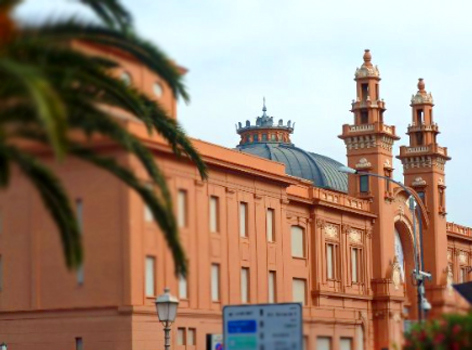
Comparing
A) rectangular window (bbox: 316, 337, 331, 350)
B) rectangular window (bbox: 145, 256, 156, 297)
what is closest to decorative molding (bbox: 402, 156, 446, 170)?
rectangular window (bbox: 145, 256, 156, 297)

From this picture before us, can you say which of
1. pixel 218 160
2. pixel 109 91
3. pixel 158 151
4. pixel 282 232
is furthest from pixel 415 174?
pixel 109 91

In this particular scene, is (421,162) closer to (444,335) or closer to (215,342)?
(215,342)

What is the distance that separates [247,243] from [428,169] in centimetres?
2964

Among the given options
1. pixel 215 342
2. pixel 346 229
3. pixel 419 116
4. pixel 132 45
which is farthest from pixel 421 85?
pixel 132 45

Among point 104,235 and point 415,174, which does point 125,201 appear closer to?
point 104,235

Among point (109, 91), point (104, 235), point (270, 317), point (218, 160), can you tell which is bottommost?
point (270, 317)

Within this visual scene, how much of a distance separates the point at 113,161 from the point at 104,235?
2721mm

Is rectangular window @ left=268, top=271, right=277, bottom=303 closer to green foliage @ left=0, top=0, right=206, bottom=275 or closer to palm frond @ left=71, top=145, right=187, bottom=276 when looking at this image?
green foliage @ left=0, top=0, right=206, bottom=275

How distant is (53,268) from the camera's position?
78.3 feet

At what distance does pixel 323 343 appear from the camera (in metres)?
28.0

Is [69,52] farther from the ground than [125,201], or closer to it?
farther from the ground

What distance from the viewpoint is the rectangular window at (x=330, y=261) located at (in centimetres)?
6396

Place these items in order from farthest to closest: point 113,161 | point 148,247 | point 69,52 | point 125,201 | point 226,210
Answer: point 226,210 < point 148,247 < point 125,201 < point 113,161 < point 69,52

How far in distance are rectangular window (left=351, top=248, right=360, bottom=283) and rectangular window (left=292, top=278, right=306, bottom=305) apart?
658 centimetres
